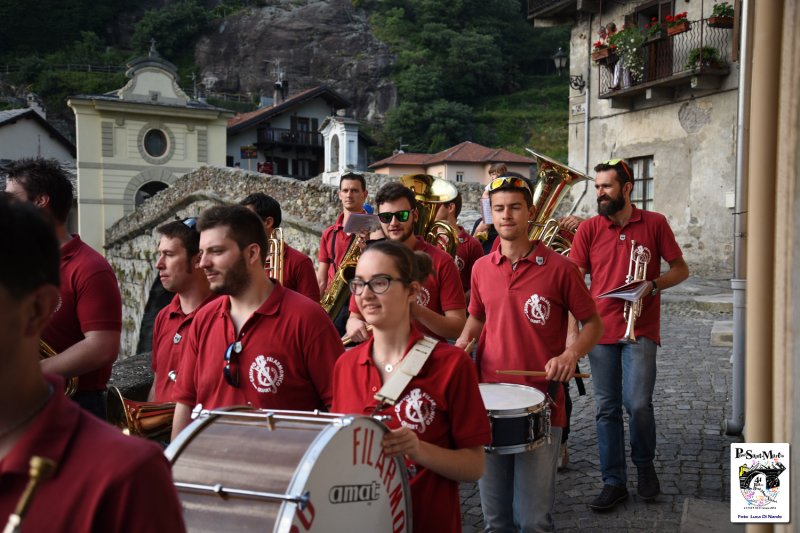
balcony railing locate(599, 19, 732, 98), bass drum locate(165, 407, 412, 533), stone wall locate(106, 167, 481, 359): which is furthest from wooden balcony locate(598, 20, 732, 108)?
bass drum locate(165, 407, 412, 533)

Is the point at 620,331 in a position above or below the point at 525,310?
below

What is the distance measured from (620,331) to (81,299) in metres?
3.02

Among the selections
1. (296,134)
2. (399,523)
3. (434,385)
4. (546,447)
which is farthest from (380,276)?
(296,134)

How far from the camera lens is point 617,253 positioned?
184 inches

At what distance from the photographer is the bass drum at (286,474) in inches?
79.3

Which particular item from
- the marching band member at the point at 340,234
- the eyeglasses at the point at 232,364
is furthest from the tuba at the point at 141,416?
the marching band member at the point at 340,234

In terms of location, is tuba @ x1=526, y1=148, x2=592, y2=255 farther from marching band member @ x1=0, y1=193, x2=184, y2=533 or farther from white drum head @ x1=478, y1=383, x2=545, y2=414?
marching band member @ x1=0, y1=193, x2=184, y2=533

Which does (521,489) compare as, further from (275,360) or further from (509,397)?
(275,360)

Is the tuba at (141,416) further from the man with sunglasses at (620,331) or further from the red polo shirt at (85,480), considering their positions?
the man with sunglasses at (620,331)

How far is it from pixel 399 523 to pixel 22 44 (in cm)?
7166

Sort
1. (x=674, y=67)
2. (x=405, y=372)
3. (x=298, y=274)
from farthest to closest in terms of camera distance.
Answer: (x=674, y=67) → (x=298, y=274) → (x=405, y=372)

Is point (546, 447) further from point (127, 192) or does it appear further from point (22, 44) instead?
point (22, 44)

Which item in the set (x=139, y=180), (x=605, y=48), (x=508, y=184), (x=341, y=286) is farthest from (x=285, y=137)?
(x=508, y=184)

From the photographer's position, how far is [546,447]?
10.9ft
